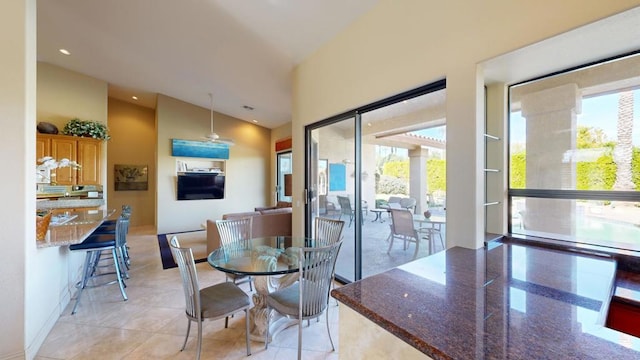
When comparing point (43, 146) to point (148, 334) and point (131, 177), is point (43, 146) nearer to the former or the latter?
point (131, 177)

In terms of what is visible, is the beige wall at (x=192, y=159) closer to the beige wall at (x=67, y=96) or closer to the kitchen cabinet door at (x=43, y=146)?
the beige wall at (x=67, y=96)

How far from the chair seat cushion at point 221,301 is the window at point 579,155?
2.46 meters

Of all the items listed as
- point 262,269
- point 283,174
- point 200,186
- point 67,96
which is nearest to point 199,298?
point 262,269

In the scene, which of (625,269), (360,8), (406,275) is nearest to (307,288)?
(406,275)

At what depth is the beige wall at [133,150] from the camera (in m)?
7.34

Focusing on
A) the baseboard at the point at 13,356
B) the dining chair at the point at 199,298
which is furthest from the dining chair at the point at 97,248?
the dining chair at the point at 199,298

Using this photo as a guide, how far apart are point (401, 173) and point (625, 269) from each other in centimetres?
173

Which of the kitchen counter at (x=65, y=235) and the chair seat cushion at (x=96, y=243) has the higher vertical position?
the kitchen counter at (x=65, y=235)

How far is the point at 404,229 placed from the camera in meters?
3.00

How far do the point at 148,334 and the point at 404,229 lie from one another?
2832 mm

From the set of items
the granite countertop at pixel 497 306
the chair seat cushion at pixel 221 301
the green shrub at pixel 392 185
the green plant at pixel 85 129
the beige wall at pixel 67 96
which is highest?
the beige wall at pixel 67 96

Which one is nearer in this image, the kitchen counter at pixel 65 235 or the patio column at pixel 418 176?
the kitchen counter at pixel 65 235

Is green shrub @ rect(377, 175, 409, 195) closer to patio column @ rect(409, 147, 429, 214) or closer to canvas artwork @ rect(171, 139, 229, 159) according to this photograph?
patio column @ rect(409, 147, 429, 214)

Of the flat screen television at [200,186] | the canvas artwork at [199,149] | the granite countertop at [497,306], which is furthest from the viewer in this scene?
the flat screen television at [200,186]
